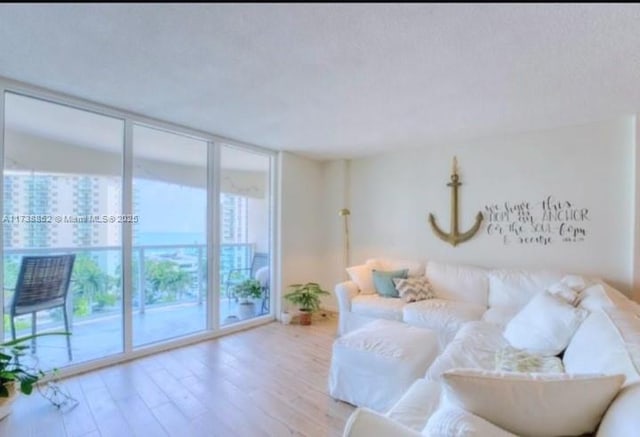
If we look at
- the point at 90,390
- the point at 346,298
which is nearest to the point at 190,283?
the point at 90,390

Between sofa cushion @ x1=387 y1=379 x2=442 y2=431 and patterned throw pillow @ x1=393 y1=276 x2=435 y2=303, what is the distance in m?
1.83

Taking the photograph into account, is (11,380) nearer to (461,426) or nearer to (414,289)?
(461,426)

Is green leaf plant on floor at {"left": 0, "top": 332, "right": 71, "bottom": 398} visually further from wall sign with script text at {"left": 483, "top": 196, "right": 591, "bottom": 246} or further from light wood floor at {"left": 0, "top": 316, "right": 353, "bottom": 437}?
wall sign with script text at {"left": 483, "top": 196, "right": 591, "bottom": 246}

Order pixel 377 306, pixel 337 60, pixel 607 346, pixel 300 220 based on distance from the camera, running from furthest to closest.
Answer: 1. pixel 300 220
2. pixel 377 306
3. pixel 337 60
4. pixel 607 346

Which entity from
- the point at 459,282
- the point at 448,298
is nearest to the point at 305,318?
the point at 448,298

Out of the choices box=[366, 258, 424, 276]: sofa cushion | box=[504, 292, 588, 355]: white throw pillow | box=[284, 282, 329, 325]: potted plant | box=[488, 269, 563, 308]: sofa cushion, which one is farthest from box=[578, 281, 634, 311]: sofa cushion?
box=[284, 282, 329, 325]: potted plant

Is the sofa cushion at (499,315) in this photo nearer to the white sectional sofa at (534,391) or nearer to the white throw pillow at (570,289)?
the white sectional sofa at (534,391)

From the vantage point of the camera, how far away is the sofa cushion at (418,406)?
1449 millimetres

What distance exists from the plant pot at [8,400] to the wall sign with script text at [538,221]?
4.36 m

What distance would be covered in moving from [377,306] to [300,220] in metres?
1.80

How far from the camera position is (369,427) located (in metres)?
1.02

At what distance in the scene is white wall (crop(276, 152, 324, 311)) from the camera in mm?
4555

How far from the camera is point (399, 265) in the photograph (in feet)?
13.6

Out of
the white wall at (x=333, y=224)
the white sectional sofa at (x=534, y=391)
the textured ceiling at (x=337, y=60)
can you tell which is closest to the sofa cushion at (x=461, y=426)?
the white sectional sofa at (x=534, y=391)
